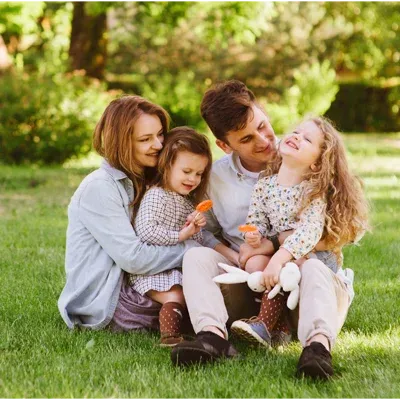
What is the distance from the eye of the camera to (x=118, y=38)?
2731 cm

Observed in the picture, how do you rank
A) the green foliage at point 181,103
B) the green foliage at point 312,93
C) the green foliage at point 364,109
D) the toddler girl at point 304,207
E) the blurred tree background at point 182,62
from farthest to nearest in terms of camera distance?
the green foliage at point 364,109 < the green foliage at point 312,93 < the green foliage at point 181,103 < the blurred tree background at point 182,62 < the toddler girl at point 304,207

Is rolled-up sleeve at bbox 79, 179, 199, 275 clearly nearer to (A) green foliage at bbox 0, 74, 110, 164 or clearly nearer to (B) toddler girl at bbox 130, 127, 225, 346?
(B) toddler girl at bbox 130, 127, 225, 346

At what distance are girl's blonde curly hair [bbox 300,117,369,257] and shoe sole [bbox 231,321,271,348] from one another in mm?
578

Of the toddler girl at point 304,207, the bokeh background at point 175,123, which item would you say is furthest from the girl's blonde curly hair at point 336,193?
the bokeh background at point 175,123

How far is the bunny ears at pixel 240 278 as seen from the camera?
3791mm

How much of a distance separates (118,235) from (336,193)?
111 centimetres

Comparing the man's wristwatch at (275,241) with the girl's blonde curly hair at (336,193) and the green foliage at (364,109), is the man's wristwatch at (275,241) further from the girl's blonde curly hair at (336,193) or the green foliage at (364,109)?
the green foliage at (364,109)

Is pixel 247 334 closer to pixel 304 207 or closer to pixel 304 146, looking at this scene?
pixel 304 207

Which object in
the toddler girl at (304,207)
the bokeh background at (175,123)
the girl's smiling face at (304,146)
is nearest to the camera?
the bokeh background at (175,123)

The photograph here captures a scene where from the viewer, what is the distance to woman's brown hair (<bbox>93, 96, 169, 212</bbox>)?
421 centimetres

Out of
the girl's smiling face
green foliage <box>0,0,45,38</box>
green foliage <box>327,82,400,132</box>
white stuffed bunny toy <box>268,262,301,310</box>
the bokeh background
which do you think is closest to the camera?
the bokeh background

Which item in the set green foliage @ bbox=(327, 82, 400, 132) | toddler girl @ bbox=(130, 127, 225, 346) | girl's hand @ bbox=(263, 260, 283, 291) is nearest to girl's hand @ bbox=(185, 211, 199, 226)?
toddler girl @ bbox=(130, 127, 225, 346)

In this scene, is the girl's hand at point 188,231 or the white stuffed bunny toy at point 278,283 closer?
the white stuffed bunny toy at point 278,283

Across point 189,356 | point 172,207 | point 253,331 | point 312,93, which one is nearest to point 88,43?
point 312,93
